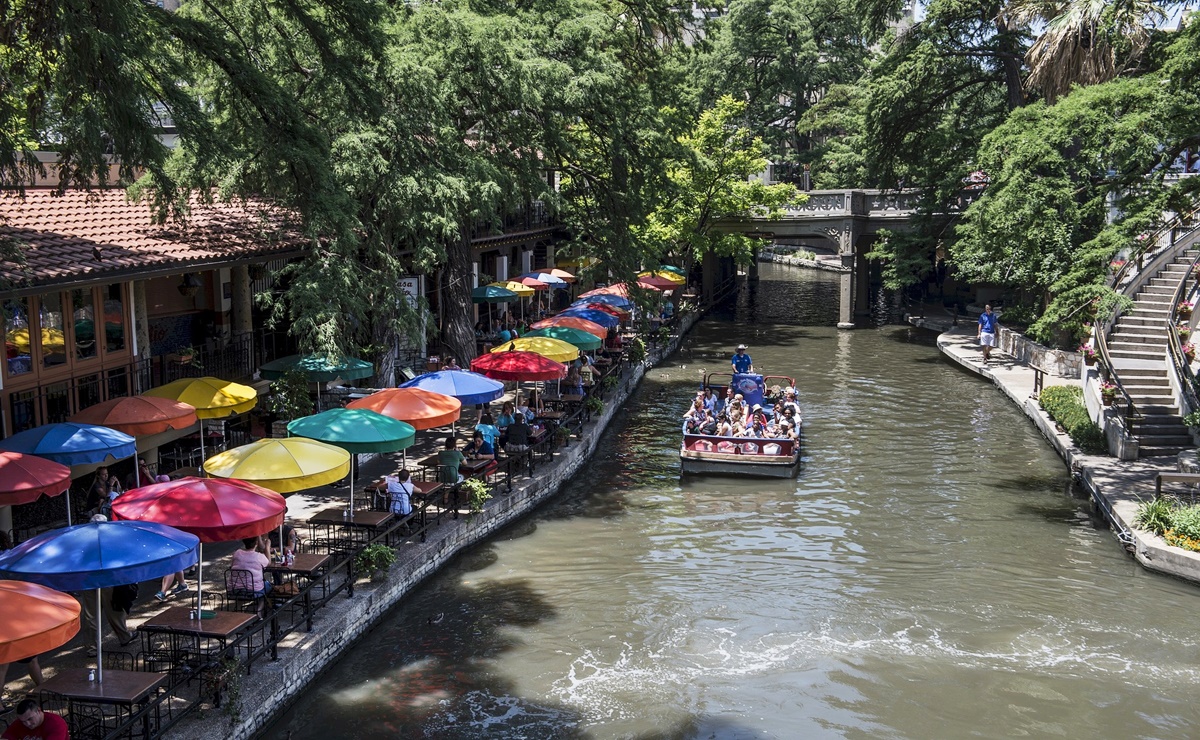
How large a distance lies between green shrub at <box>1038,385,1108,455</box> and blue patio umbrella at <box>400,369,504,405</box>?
13.4 m

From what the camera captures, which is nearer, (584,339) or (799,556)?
(799,556)

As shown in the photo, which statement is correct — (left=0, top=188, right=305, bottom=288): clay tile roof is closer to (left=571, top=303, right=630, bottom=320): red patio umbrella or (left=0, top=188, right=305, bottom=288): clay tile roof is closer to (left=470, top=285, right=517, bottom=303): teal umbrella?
(left=470, top=285, right=517, bottom=303): teal umbrella

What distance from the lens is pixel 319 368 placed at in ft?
70.4

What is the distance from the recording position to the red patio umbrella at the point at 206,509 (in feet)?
Answer: 41.2

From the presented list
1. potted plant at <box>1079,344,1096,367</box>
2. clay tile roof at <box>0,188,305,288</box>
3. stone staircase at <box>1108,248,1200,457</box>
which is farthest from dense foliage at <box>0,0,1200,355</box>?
stone staircase at <box>1108,248,1200,457</box>

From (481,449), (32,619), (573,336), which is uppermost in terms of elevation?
(573,336)

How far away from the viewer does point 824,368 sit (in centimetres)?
3956

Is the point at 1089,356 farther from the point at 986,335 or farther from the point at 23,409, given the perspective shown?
the point at 23,409

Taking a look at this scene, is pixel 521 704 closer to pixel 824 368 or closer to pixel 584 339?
pixel 584 339

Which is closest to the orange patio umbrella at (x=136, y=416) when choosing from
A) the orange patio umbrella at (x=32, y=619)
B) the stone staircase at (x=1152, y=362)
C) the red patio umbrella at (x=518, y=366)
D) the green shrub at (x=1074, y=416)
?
the orange patio umbrella at (x=32, y=619)

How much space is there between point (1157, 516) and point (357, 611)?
532 inches

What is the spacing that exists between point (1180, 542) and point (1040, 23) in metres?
27.0

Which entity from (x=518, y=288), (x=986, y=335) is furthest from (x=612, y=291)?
(x=986, y=335)

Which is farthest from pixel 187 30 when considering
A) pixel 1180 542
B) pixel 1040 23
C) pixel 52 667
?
pixel 1040 23
